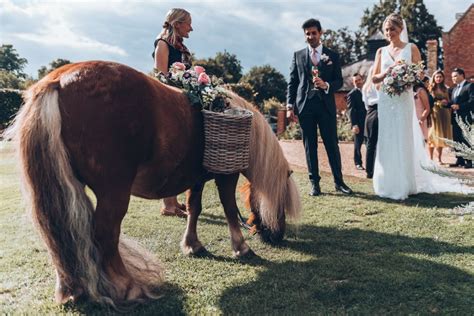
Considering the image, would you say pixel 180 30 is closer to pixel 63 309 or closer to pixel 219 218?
pixel 219 218

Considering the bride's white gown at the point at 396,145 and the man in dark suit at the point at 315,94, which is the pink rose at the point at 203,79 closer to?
the man in dark suit at the point at 315,94

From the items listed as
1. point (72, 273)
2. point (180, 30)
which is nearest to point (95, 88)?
point (72, 273)

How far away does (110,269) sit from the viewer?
8.45 ft

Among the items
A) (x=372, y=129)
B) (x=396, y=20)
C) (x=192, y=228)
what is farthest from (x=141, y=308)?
(x=372, y=129)

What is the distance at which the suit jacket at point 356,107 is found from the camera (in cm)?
995

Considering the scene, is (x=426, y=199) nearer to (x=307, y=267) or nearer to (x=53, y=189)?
(x=307, y=267)

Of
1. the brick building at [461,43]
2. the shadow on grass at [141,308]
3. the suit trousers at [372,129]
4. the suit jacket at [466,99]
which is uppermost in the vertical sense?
the brick building at [461,43]

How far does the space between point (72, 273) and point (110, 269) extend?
22 cm

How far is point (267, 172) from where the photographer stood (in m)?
3.73

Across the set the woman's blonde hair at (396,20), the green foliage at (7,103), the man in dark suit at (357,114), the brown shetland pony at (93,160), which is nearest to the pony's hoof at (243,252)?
the brown shetland pony at (93,160)

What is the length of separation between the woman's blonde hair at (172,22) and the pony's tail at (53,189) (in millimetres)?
2294

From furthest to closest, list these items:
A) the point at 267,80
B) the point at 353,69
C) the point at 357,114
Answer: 1. the point at 267,80
2. the point at 353,69
3. the point at 357,114

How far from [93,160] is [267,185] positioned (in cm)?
174

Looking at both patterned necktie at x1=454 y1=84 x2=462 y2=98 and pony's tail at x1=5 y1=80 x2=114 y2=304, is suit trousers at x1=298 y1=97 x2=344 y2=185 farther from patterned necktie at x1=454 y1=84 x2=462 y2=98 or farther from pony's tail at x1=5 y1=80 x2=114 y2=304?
patterned necktie at x1=454 y1=84 x2=462 y2=98
